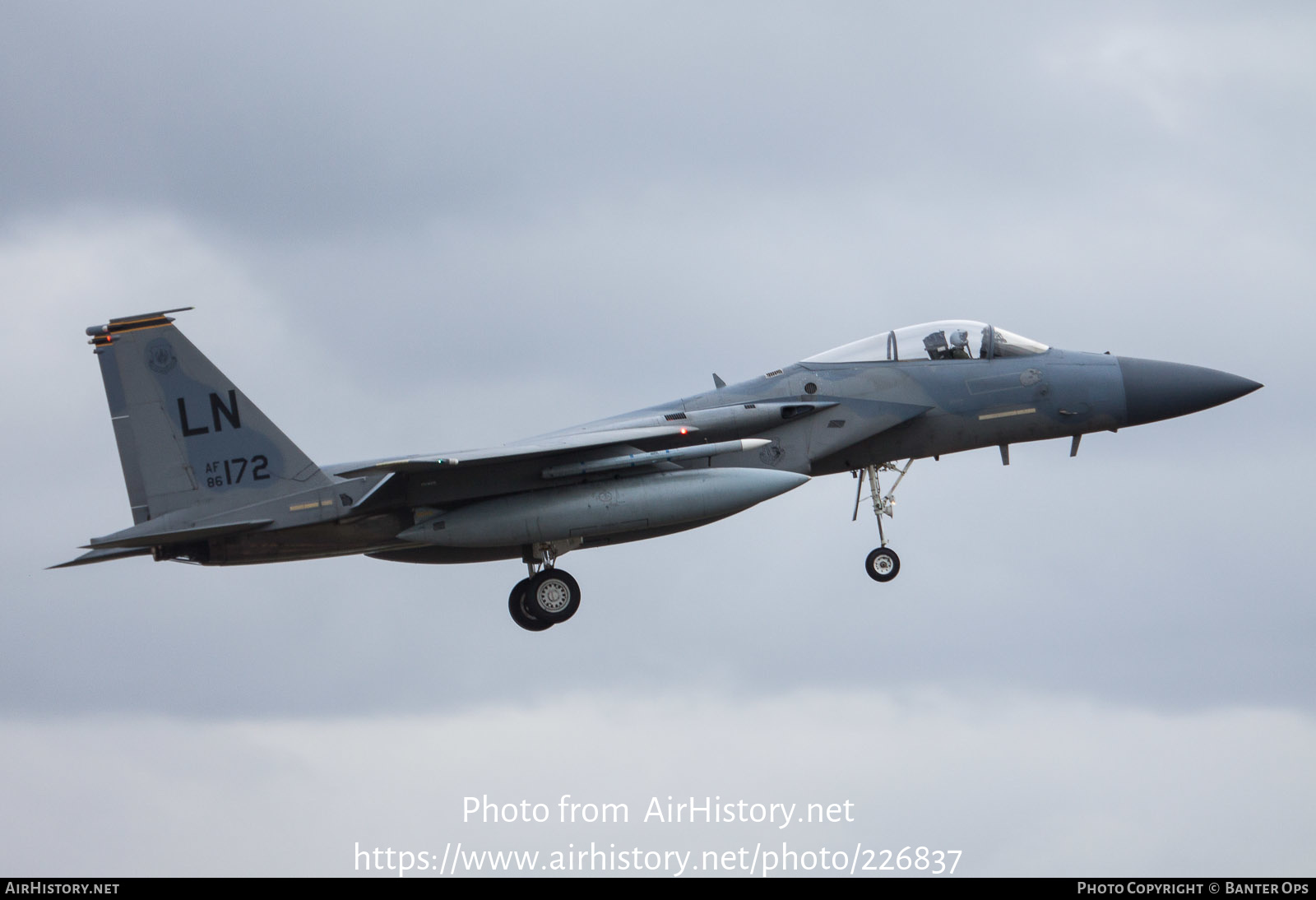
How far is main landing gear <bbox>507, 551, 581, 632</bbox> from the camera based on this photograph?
2419cm

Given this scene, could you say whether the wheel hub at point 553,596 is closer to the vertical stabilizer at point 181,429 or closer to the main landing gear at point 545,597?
the main landing gear at point 545,597

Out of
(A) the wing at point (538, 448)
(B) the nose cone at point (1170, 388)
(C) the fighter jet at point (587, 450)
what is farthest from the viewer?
(B) the nose cone at point (1170, 388)

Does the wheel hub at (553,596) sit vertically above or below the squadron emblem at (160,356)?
below

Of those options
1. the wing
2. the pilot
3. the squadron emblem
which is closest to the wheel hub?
the wing

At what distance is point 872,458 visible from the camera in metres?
24.9

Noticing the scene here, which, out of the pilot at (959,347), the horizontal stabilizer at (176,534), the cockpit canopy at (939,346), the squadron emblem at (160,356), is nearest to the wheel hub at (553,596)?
the horizontal stabilizer at (176,534)

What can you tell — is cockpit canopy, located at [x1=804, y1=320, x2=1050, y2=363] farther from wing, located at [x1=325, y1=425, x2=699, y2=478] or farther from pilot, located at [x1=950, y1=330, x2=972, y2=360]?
wing, located at [x1=325, y1=425, x2=699, y2=478]

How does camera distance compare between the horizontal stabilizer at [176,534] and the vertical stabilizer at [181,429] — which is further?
the vertical stabilizer at [181,429]

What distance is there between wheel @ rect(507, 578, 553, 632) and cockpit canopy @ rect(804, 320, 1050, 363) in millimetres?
5272

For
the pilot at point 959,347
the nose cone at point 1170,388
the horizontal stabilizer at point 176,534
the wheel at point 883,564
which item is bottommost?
the wheel at point 883,564

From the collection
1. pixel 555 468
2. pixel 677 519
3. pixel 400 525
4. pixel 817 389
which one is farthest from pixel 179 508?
pixel 817 389

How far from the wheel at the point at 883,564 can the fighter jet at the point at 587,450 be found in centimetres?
4

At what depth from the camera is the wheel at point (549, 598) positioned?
24.2 metres

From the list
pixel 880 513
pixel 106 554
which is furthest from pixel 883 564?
pixel 106 554
